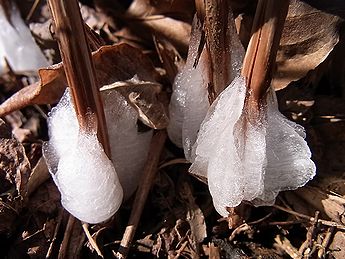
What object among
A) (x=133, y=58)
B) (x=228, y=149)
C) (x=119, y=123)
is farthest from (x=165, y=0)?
(x=228, y=149)

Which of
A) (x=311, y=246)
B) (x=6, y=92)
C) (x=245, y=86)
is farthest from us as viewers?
(x=6, y=92)

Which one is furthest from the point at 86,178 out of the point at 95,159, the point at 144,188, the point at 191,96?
the point at 191,96

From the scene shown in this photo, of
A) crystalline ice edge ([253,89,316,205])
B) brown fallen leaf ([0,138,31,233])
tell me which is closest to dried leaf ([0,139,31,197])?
brown fallen leaf ([0,138,31,233])

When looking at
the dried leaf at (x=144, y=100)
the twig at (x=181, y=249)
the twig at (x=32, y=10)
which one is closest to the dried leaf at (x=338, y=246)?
the twig at (x=181, y=249)

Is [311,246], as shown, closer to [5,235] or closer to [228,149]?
[228,149]

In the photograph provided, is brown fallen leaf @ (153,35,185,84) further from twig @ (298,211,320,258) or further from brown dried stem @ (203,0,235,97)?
twig @ (298,211,320,258)

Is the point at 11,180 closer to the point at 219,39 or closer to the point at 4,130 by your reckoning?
Result: the point at 4,130
